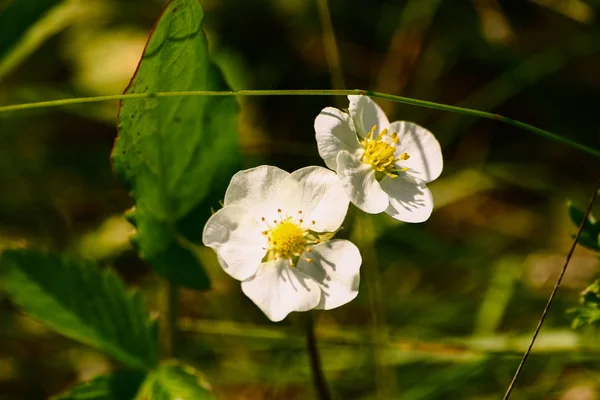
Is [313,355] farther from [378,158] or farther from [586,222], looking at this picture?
[586,222]

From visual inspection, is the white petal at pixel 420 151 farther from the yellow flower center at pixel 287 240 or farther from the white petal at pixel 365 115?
the yellow flower center at pixel 287 240

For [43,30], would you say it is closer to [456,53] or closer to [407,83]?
[407,83]

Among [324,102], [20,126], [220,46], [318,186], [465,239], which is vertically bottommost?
[318,186]

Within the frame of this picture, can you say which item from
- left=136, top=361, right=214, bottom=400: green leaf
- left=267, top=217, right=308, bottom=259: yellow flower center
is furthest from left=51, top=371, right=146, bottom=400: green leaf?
left=267, top=217, right=308, bottom=259: yellow flower center

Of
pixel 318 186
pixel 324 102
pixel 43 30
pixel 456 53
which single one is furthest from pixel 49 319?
pixel 456 53

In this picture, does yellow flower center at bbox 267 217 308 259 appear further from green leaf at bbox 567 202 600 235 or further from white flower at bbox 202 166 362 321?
green leaf at bbox 567 202 600 235
